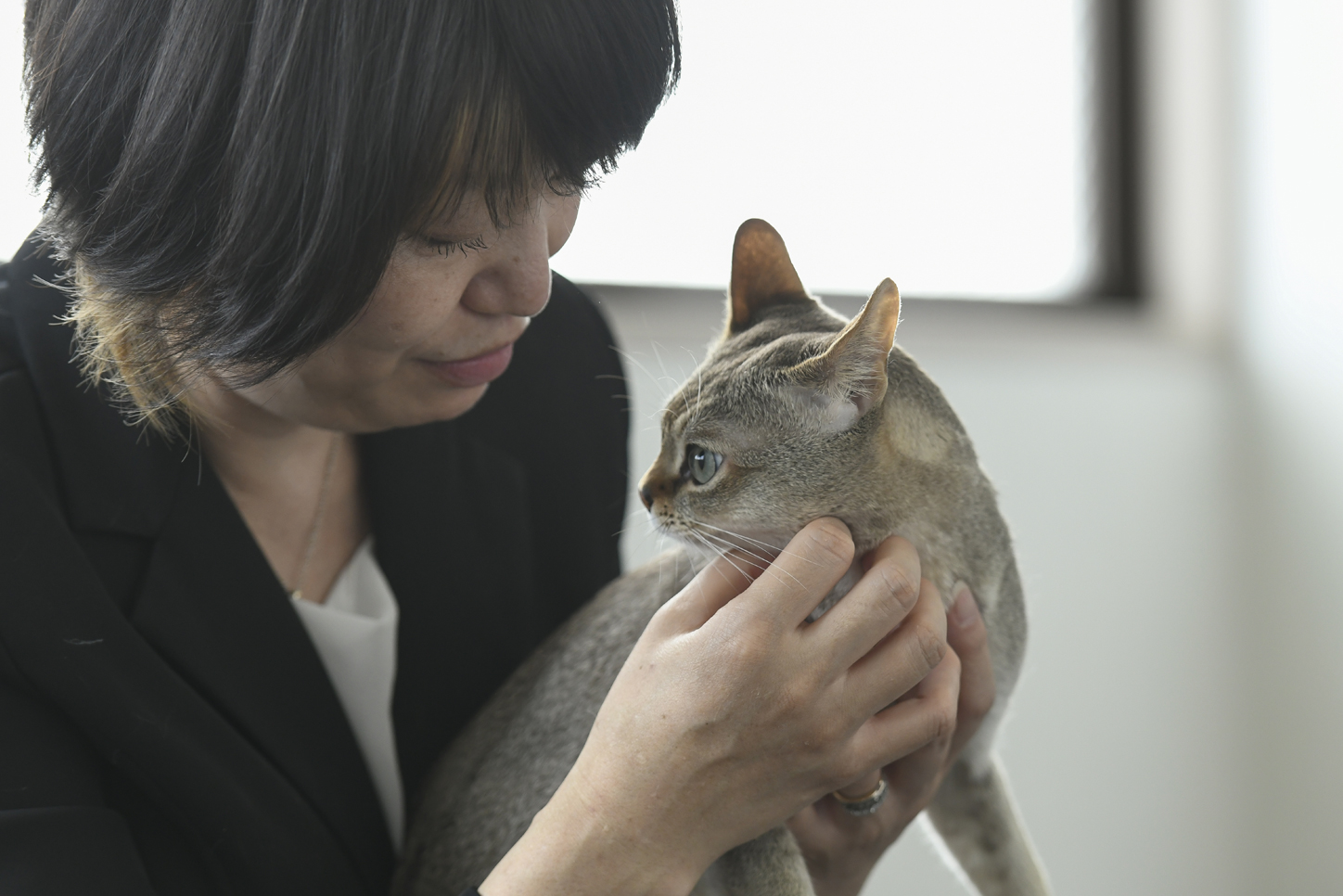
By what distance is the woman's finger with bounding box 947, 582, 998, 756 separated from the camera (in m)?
1.03

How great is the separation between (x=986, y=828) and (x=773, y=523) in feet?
1.58

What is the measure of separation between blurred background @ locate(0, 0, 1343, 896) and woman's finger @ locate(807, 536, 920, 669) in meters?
1.15

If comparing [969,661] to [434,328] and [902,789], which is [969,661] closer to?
[902,789]

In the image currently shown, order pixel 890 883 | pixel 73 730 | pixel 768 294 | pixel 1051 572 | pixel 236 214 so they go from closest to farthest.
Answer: pixel 236 214, pixel 73 730, pixel 768 294, pixel 890 883, pixel 1051 572

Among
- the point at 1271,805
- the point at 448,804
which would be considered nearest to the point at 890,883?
the point at 1271,805

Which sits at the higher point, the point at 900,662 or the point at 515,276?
the point at 515,276

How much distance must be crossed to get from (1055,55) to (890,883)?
6.56ft

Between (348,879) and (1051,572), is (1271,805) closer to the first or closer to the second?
(1051,572)

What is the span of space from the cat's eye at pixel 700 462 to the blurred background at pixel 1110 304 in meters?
0.96

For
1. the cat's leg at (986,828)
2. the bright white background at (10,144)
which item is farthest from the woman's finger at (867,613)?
the bright white background at (10,144)

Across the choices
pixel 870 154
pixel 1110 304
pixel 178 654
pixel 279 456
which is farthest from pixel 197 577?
pixel 1110 304

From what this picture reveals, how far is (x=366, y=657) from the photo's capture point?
3.94ft

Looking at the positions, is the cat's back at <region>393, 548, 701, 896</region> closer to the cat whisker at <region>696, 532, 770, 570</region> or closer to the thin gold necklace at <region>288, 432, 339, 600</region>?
the cat whisker at <region>696, 532, 770, 570</region>

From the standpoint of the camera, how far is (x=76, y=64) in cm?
84
